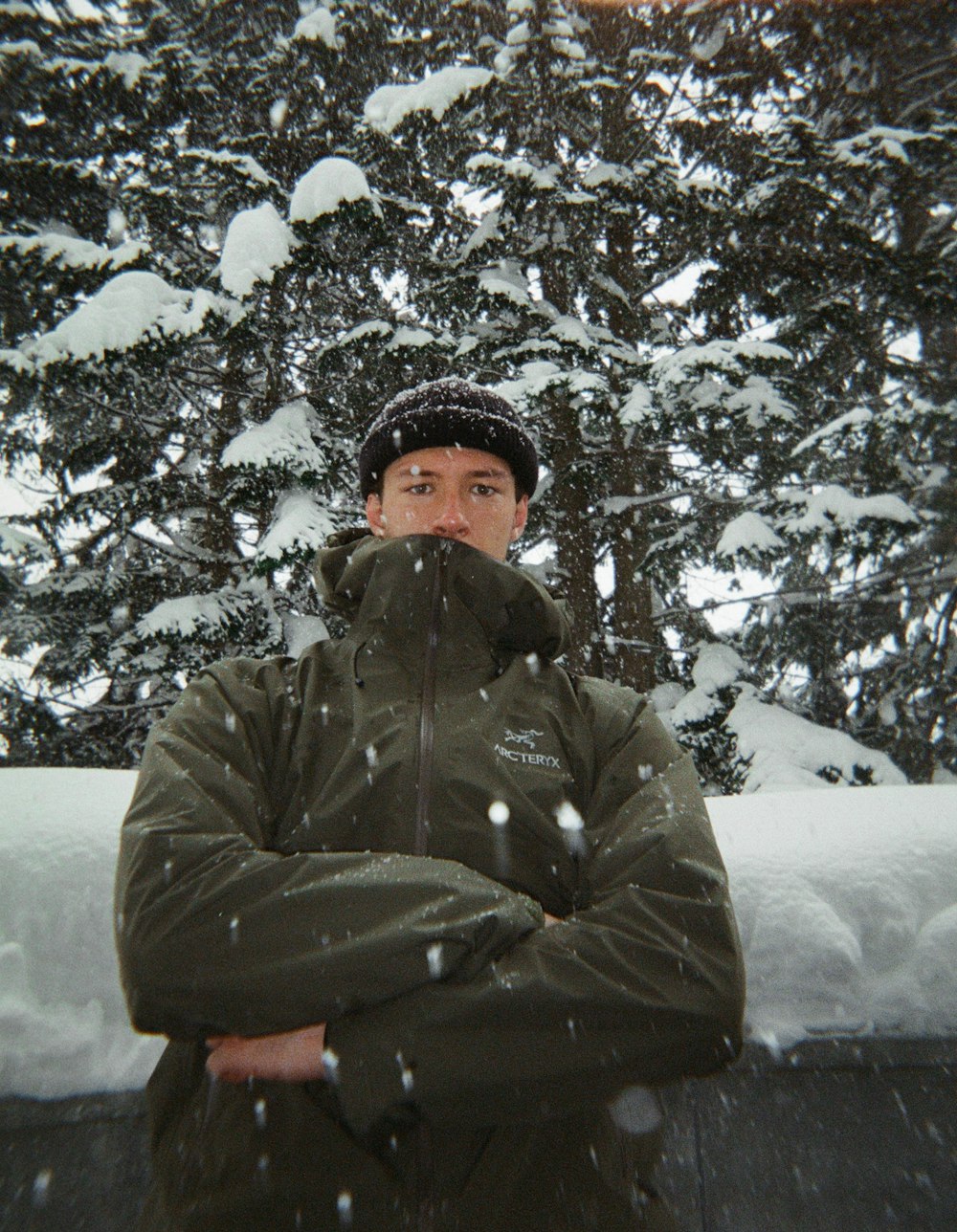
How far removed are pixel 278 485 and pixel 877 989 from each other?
6109 mm

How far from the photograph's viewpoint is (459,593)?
2.13 meters

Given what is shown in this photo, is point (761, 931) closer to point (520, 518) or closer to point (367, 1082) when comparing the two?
point (367, 1082)

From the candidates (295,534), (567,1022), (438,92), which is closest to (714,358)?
(438,92)

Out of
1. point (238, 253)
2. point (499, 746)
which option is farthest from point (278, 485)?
point (499, 746)

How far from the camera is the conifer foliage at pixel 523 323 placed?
657 cm

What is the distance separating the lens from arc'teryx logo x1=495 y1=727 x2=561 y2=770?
187 cm

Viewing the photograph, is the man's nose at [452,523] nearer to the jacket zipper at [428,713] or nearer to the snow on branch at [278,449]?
the jacket zipper at [428,713]

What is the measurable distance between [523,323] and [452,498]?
6.46 meters

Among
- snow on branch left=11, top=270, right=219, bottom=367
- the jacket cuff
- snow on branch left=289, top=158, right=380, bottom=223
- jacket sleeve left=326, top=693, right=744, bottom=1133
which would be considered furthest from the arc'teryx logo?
snow on branch left=289, top=158, right=380, bottom=223

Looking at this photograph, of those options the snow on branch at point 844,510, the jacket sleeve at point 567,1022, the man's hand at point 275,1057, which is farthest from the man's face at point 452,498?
the snow on branch at point 844,510

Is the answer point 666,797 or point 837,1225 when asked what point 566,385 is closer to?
point 666,797

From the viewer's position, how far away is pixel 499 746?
1881 millimetres

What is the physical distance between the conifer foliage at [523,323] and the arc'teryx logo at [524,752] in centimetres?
443

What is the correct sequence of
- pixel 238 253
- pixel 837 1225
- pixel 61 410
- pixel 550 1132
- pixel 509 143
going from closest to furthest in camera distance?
pixel 550 1132
pixel 837 1225
pixel 238 253
pixel 61 410
pixel 509 143
